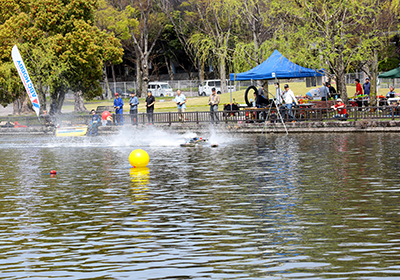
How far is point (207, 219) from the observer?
31.7 feet

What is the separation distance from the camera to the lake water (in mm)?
6895

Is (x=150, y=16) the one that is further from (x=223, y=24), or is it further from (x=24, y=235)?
(x=24, y=235)

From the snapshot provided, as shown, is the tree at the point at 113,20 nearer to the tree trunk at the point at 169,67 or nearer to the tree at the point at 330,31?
the tree trunk at the point at 169,67

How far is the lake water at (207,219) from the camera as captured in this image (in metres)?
6.89

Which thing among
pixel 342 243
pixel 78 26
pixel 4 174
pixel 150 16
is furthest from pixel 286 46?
pixel 150 16

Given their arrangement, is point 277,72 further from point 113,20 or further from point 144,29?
point 144,29

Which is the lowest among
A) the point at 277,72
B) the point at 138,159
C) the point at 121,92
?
the point at 138,159

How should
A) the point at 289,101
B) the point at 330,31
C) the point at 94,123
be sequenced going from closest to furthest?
the point at 289,101
the point at 94,123
the point at 330,31

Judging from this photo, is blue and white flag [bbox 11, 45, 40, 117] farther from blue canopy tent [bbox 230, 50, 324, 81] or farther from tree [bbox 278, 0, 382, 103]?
tree [bbox 278, 0, 382, 103]

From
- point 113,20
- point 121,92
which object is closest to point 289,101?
point 113,20

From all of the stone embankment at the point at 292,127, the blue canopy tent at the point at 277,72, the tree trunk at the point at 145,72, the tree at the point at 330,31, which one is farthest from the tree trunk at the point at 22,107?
the tree at the point at 330,31

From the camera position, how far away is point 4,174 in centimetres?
1753

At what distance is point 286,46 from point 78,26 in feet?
61.8

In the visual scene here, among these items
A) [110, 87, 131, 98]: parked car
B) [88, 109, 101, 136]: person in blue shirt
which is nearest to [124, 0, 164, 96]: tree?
[110, 87, 131, 98]: parked car
